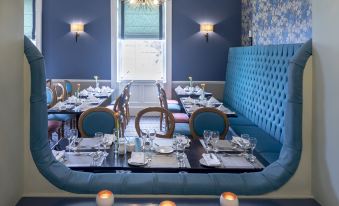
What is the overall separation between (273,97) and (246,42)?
13.5 feet

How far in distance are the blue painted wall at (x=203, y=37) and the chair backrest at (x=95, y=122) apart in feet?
18.0

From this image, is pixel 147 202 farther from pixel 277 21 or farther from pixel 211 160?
pixel 277 21

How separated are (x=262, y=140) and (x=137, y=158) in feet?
7.57

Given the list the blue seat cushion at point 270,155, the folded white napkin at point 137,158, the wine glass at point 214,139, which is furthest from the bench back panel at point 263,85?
the folded white napkin at point 137,158

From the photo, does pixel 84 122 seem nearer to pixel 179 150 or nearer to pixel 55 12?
pixel 179 150

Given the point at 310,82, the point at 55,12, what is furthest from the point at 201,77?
the point at 310,82

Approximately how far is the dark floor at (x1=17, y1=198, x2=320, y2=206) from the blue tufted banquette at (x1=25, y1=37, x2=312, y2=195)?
63 mm

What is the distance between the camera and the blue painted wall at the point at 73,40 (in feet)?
31.5

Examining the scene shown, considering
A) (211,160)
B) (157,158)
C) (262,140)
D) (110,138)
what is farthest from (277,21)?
(157,158)

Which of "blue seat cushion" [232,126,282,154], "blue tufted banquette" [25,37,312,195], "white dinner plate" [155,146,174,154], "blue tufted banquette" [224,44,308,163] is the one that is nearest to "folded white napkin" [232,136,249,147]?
"blue tufted banquette" [224,44,308,163]

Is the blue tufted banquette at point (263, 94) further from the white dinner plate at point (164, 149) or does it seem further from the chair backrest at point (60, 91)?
the chair backrest at point (60, 91)
